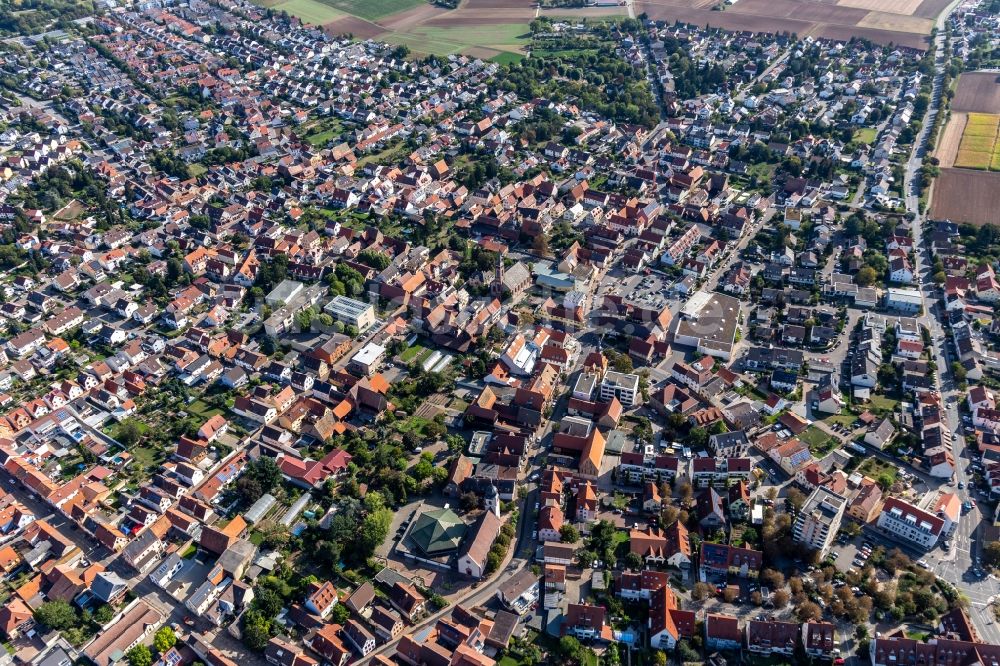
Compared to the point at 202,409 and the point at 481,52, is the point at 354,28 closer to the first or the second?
the point at 481,52

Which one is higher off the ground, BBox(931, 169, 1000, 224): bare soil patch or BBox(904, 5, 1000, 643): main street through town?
BBox(931, 169, 1000, 224): bare soil patch

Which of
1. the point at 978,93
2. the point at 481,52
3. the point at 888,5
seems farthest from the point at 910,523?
the point at 888,5

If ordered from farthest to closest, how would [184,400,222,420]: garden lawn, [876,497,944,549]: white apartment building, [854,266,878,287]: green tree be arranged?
[854,266,878,287]: green tree → [184,400,222,420]: garden lawn → [876,497,944,549]: white apartment building

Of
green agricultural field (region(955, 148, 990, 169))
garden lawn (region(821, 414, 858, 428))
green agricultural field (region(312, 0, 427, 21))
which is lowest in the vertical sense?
garden lawn (region(821, 414, 858, 428))

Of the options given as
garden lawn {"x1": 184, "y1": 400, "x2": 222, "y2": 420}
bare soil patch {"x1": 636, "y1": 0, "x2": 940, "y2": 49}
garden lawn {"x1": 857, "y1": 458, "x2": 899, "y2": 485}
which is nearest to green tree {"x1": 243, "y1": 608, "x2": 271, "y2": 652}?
garden lawn {"x1": 184, "y1": 400, "x2": 222, "y2": 420}

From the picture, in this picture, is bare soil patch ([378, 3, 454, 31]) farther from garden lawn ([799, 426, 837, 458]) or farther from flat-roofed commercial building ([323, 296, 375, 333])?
garden lawn ([799, 426, 837, 458])

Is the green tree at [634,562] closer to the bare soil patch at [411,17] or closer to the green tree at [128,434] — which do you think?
the green tree at [128,434]

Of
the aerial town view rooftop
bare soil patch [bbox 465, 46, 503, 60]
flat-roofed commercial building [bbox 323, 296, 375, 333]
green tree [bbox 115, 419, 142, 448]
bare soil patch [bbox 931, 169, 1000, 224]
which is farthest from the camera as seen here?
bare soil patch [bbox 465, 46, 503, 60]
